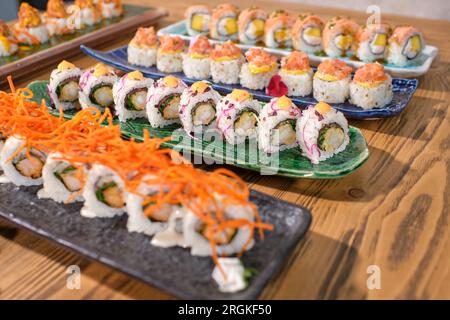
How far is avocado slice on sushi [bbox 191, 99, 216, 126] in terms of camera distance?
6.32 feet

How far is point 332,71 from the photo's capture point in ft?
7.27

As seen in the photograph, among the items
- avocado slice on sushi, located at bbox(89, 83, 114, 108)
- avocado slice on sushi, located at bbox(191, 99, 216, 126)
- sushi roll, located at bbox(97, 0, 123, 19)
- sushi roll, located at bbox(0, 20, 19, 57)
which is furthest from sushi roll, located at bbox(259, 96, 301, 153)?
sushi roll, located at bbox(97, 0, 123, 19)

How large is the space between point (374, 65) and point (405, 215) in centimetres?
88

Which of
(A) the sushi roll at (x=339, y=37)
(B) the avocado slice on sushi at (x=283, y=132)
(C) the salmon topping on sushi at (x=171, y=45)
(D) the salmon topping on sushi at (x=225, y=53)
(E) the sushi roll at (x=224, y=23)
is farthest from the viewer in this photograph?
(E) the sushi roll at (x=224, y=23)

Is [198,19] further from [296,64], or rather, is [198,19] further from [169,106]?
[169,106]

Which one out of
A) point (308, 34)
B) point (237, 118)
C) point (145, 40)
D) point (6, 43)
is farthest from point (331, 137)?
point (6, 43)

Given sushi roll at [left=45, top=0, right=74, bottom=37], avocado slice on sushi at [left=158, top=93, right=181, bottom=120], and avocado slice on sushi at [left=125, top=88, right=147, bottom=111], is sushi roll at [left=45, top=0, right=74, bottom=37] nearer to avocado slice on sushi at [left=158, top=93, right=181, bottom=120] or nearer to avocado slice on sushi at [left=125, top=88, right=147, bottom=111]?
avocado slice on sushi at [left=125, top=88, right=147, bottom=111]

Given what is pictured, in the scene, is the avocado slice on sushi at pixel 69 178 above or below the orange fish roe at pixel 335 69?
below

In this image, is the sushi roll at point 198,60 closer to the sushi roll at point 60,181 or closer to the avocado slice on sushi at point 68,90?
the avocado slice on sushi at point 68,90

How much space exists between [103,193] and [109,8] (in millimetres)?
2380

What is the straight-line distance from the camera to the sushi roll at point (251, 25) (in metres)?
3.00

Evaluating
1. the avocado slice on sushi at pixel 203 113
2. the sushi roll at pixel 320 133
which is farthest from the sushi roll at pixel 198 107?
the sushi roll at pixel 320 133

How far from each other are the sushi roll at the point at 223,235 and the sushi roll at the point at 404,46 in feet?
5.77

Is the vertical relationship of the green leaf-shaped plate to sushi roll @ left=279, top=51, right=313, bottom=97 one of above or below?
below
